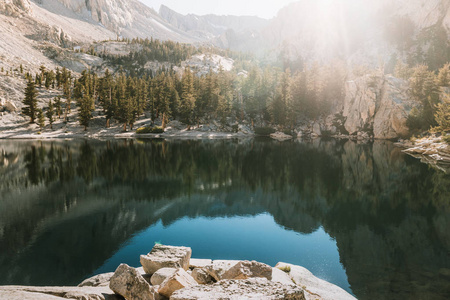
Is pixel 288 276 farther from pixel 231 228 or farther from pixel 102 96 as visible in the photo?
pixel 102 96

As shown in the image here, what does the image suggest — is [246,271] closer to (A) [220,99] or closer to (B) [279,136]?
(B) [279,136]

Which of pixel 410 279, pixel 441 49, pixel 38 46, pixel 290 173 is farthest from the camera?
pixel 38 46

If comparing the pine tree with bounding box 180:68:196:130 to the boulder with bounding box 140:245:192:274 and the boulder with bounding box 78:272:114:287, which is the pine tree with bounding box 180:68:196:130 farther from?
the boulder with bounding box 78:272:114:287

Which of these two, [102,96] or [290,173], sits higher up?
[102,96]

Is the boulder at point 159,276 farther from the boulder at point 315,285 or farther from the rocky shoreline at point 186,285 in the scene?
the boulder at point 315,285

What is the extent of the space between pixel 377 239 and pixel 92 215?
2036 centimetres

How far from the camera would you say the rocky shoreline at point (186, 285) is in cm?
586

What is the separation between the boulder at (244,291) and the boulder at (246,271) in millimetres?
2237

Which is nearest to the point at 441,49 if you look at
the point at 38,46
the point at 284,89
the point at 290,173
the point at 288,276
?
the point at 284,89

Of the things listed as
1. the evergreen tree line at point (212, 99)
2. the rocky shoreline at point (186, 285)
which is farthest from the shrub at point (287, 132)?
the rocky shoreline at point (186, 285)

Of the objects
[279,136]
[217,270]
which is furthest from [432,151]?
[217,270]

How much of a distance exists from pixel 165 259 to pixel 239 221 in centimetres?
1073

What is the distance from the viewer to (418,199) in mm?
24516

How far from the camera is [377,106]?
9081 centimetres
